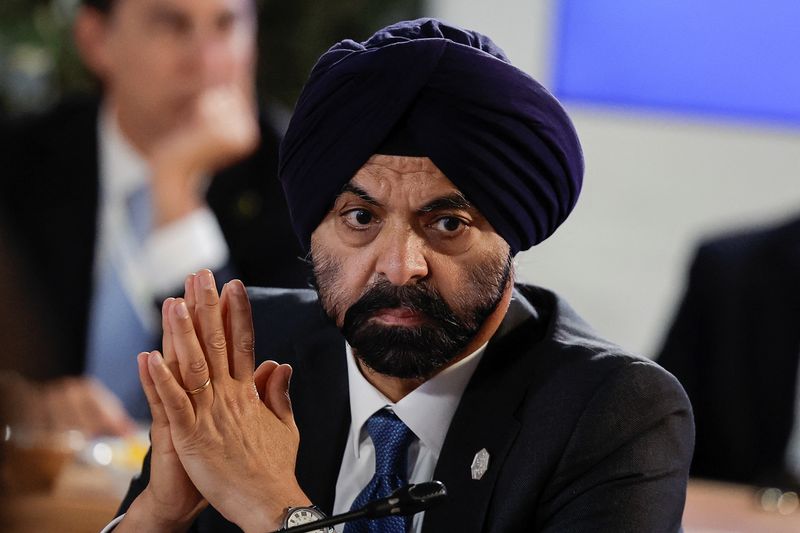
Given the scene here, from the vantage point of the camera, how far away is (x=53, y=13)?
170 inches

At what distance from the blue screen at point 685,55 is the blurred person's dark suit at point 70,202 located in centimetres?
122

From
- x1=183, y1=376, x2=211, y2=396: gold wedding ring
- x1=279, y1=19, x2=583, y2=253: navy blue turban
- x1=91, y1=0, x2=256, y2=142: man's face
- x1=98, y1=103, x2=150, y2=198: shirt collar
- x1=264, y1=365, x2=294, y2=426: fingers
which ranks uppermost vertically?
x1=279, y1=19, x2=583, y2=253: navy blue turban

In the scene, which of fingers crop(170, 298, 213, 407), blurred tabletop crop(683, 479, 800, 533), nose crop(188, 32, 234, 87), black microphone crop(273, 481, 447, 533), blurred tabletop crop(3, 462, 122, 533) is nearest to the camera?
black microphone crop(273, 481, 447, 533)

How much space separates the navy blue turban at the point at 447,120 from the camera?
1.31 metres

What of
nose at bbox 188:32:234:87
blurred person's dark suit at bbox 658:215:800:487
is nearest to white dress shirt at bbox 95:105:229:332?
nose at bbox 188:32:234:87

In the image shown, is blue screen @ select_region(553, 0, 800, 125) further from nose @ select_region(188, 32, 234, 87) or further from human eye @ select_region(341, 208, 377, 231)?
human eye @ select_region(341, 208, 377, 231)

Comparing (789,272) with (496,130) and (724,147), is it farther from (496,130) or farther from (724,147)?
(496,130)

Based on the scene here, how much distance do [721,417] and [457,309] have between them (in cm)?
225

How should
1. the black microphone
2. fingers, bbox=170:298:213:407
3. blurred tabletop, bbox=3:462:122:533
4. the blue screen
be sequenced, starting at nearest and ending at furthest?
the black microphone → fingers, bbox=170:298:213:407 → blurred tabletop, bbox=3:462:122:533 → the blue screen

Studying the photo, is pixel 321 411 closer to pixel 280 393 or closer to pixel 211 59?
pixel 280 393

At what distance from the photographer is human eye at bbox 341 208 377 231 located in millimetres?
1363

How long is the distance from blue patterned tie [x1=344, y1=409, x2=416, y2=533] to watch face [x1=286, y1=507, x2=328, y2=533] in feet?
0.48

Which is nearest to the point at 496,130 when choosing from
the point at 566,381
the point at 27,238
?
the point at 566,381

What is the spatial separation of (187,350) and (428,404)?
33 centimetres
